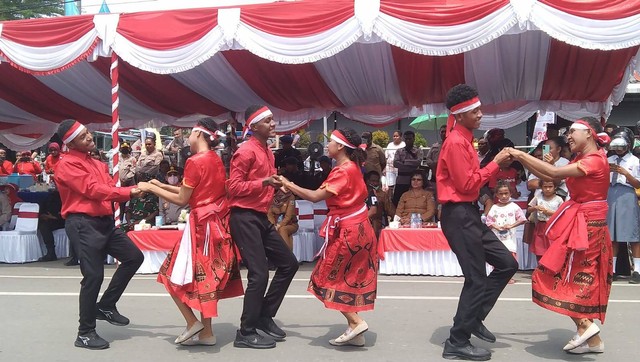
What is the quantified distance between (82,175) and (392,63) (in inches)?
208

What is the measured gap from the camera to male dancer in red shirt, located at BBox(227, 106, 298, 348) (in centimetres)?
448

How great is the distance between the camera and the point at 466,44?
21.9 feet

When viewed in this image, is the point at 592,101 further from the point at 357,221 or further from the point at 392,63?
the point at 357,221

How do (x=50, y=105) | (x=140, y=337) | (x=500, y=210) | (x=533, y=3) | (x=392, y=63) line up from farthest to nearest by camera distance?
(x=50, y=105)
(x=392, y=63)
(x=500, y=210)
(x=533, y=3)
(x=140, y=337)

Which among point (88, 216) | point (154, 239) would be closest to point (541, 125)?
point (154, 239)

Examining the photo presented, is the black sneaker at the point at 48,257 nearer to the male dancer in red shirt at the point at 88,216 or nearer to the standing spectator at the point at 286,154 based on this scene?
the standing spectator at the point at 286,154

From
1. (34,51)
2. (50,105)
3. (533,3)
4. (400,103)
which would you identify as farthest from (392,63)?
(50,105)

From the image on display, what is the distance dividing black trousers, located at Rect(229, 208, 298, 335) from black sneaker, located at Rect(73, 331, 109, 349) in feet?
3.32

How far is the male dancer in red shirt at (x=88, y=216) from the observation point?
452 centimetres

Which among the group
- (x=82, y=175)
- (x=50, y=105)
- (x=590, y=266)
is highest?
(x=50, y=105)

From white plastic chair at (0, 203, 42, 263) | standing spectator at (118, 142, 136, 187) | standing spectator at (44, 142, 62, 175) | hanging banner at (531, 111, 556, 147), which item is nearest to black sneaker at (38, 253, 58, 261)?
white plastic chair at (0, 203, 42, 263)

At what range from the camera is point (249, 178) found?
4547 mm

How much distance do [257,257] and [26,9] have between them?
2018cm

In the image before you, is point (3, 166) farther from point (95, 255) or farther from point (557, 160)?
point (557, 160)
